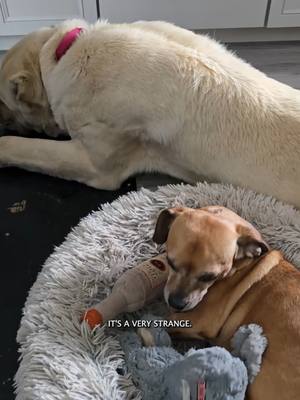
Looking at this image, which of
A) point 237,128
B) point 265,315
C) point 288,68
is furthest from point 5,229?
point 288,68

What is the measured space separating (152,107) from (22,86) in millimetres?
441

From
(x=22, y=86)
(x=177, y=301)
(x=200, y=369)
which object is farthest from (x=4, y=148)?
(x=200, y=369)

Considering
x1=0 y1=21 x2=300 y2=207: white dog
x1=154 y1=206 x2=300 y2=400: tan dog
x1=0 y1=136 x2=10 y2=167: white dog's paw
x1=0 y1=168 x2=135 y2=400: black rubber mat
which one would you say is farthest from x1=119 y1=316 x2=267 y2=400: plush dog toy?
x1=0 y1=136 x2=10 y2=167: white dog's paw

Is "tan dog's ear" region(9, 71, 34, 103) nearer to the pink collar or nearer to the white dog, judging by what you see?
the white dog

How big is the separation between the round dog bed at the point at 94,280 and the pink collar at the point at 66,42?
488 millimetres

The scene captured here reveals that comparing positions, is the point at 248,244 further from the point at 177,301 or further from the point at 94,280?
→ the point at 94,280

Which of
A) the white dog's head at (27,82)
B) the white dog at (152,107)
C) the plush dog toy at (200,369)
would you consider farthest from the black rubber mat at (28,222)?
the plush dog toy at (200,369)

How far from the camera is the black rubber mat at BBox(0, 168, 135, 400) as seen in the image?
1.49 meters

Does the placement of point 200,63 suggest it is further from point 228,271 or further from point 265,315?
point 265,315

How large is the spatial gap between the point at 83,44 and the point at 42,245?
2.01 ft

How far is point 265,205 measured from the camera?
1483mm

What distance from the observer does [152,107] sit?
1568mm

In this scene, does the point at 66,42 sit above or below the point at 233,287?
above

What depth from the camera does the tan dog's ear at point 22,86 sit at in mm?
1688
